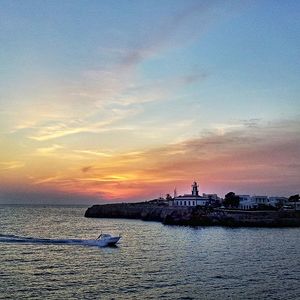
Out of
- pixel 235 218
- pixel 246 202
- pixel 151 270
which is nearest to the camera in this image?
pixel 151 270

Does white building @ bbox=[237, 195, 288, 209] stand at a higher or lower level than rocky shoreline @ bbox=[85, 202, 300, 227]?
higher

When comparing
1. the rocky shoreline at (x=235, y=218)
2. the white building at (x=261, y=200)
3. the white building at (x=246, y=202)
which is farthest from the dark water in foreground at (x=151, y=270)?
the white building at (x=261, y=200)

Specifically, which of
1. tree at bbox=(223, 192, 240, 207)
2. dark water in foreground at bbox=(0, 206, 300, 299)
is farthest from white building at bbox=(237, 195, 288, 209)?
dark water in foreground at bbox=(0, 206, 300, 299)

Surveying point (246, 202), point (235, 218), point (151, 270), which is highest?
point (246, 202)

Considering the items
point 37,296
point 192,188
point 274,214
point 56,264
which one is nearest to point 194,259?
point 56,264

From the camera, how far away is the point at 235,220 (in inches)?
4183

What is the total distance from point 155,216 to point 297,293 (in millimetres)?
105856

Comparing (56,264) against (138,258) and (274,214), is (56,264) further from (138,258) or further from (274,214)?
(274,214)

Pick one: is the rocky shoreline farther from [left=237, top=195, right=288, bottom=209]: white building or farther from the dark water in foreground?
[left=237, top=195, right=288, bottom=209]: white building

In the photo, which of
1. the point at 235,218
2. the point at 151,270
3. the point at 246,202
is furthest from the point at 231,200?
the point at 151,270

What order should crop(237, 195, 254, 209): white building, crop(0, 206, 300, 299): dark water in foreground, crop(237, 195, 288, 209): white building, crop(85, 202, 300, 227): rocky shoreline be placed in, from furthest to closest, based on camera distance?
1. crop(237, 195, 288, 209): white building
2. crop(237, 195, 254, 209): white building
3. crop(85, 202, 300, 227): rocky shoreline
4. crop(0, 206, 300, 299): dark water in foreground

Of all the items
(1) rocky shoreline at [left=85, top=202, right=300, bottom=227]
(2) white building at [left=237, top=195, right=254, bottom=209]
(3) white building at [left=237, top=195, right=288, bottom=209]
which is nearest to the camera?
(1) rocky shoreline at [left=85, top=202, right=300, bottom=227]

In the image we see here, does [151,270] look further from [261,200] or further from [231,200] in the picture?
[261,200]

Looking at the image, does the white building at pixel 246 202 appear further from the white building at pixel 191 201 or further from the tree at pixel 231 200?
the white building at pixel 191 201
